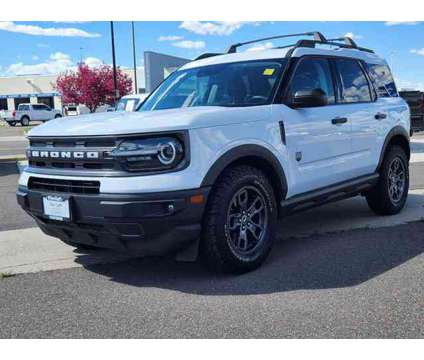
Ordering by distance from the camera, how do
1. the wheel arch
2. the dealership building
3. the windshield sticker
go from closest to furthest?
the wheel arch < the windshield sticker < the dealership building

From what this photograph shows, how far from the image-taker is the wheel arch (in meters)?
3.86

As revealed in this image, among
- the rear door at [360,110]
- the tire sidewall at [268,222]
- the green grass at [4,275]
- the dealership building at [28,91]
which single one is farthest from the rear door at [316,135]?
the dealership building at [28,91]

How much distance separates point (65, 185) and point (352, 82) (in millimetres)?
3449

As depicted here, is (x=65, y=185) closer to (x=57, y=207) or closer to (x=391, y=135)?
(x=57, y=207)

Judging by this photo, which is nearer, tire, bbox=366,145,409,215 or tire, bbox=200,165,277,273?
tire, bbox=200,165,277,273

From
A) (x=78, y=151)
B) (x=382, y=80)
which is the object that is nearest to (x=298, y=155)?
(x=78, y=151)

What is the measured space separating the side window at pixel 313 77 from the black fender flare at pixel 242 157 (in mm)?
754

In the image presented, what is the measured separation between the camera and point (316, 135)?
4.88 meters

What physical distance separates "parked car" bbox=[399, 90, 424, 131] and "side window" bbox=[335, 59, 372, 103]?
14887 millimetres

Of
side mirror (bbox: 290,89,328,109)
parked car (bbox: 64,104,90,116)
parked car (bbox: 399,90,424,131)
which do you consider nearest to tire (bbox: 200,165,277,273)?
side mirror (bbox: 290,89,328,109)

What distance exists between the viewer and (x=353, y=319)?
3301 millimetres

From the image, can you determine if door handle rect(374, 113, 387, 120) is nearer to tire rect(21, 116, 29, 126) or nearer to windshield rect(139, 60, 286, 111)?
windshield rect(139, 60, 286, 111)

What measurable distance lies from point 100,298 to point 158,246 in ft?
1.93

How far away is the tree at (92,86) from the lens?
1629 inches
